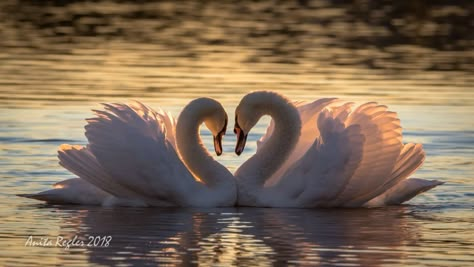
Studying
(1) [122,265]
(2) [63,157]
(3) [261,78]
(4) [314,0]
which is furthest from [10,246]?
(4) [314,0]

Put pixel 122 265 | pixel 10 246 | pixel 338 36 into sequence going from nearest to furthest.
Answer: pixel 122 265 < pixel 10 246 < pixel 338 36

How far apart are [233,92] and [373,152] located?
7.15 m

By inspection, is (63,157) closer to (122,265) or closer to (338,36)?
(122,265)

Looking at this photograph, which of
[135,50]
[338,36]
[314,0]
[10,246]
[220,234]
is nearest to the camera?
[10,246]

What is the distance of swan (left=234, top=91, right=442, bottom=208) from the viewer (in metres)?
13.8

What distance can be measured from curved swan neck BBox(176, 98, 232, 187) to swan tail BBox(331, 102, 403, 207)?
107cm

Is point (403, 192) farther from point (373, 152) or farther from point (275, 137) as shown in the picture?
point (275, 137)

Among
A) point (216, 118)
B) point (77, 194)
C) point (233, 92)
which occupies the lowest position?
point (77, 194)

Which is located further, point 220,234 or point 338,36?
point 338,36

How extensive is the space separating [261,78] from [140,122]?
27.9 feet

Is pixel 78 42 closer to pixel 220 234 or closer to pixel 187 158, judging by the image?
pixel 187 158

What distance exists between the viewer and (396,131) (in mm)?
14070

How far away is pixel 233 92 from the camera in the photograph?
68.8ft

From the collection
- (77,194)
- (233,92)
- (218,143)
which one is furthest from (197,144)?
(233,92)
